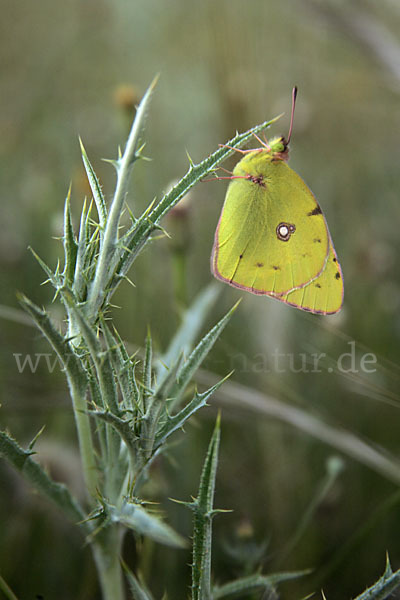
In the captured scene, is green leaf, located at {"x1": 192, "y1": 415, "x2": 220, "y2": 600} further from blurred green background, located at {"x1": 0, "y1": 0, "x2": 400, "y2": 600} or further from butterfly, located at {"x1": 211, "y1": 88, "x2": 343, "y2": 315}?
butterfly, located at {"x1": 211, "y1": 88, "x2": 343, "y2": 315}

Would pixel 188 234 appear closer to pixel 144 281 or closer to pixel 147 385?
pixel 144 281

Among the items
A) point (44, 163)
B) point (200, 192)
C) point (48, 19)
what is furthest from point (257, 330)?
point (48, 19)

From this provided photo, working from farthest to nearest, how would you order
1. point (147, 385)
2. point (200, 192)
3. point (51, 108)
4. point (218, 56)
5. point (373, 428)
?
point (51, 108)
point (200, 192)
point (218, 56)
point (373, 428)
point (147, 385)

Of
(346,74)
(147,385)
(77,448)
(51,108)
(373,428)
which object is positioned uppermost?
(346,74)

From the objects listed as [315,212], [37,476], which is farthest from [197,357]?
[315,212]

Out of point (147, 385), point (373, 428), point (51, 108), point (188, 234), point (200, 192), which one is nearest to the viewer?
point (147, 385)

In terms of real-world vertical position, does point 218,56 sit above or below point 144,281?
above

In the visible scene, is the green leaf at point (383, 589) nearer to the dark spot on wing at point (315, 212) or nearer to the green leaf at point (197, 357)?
the green leaf at point (197, 357)

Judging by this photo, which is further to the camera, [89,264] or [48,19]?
[48,19]
